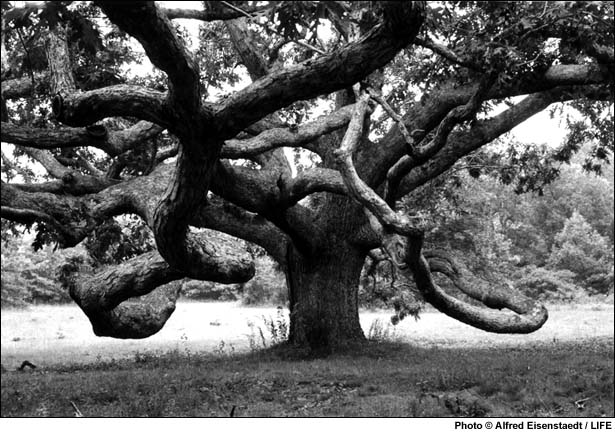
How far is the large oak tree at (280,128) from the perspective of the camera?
5.45 meters

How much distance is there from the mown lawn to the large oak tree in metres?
1.04

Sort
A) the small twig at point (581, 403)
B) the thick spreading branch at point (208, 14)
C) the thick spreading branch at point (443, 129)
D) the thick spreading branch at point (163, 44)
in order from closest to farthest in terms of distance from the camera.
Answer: the thick spreading branch at point (163, 44), the thick spreading branch at point (208, 14), the small twig at point (581, 403), the thick spreading branch at point (443, 129)

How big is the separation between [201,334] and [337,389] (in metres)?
16.1

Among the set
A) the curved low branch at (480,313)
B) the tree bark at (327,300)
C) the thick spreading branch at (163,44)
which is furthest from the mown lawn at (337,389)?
the thick spreading branch at (163,44)

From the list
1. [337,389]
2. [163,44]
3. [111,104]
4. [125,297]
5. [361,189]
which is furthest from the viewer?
[337,389]

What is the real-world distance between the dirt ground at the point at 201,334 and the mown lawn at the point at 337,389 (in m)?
3.85

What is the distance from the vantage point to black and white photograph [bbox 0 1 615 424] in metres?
5.93

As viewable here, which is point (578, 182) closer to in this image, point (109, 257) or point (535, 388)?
point (109, 257)

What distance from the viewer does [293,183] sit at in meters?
11.8

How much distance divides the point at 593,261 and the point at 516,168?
2727 centimetres

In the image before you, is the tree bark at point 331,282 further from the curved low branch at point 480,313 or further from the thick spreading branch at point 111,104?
the thick spreading branch at point 111,104

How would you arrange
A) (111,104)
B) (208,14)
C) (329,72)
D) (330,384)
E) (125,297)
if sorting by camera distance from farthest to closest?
(330,384) → (125,297) → (208,14) → (111,104) → (329,72)

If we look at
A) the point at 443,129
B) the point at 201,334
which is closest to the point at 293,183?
the point at 443,129

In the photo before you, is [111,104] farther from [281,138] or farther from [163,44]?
[281,138]
